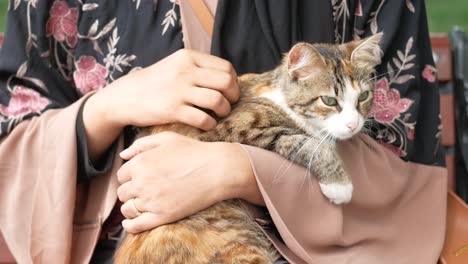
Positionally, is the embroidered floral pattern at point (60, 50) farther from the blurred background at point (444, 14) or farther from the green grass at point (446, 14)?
the green grass at point (446, 14)

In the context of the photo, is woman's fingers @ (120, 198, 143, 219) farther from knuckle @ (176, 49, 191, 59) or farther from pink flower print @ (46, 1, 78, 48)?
pink flower print @ (46, 1, 78, 48)

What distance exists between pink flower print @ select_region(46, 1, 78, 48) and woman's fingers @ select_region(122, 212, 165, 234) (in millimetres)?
487

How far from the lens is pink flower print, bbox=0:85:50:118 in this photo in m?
1.22

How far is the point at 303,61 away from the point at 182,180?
33 centimetres

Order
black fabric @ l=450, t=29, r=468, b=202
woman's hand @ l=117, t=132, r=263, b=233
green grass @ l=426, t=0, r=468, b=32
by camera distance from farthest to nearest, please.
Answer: green grass @ l=426, t=0, r=468, b=32
black fabric @ l=450, t=29, r=468, b=202
woman's hand @ l=117, t=132, r=263, b=233

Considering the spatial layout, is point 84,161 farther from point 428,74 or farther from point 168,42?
point 428,74

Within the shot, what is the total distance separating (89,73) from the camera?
1.28m

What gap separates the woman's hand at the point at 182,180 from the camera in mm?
1021

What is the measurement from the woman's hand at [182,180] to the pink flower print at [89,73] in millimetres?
297

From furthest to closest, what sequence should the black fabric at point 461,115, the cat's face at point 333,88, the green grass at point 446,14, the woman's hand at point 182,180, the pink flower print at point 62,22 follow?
the green grass at point 446,14, the black fabric at point 461,115, the pink flower print at point 62,22, the cat's face at point 333,88, the woman's hand at point 182,180

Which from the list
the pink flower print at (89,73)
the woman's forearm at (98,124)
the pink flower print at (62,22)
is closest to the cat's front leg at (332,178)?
the woman's forearm at (98,124)

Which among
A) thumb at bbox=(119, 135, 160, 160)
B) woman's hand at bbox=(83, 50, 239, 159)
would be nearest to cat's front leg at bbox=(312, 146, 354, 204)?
woman's hand at bbox=(83, 50, 239, 159)

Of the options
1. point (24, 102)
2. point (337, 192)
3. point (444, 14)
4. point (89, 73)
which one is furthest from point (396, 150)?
point (444, 14)

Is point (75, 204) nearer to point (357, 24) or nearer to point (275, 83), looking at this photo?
point (275, 83)
